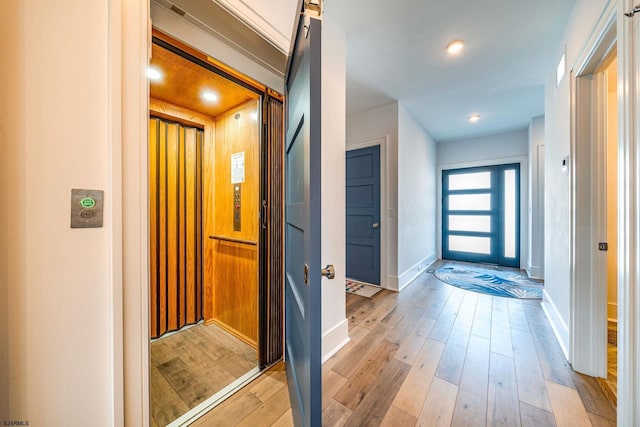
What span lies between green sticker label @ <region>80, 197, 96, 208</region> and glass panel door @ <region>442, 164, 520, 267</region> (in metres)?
5.60

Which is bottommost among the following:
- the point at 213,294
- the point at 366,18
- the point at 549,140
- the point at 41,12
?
the point at 213,294

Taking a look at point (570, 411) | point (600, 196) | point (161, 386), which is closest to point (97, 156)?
point (161, 386)

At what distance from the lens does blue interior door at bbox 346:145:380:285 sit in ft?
10.8

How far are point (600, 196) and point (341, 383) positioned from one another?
2.14 meters

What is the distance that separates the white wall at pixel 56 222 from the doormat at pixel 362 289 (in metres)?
2.69

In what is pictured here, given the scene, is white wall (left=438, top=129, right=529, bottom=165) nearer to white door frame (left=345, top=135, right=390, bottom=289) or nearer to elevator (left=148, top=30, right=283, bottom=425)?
white door frame (left=345, top=135, right=390, bottom=289)

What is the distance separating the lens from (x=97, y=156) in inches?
26.2

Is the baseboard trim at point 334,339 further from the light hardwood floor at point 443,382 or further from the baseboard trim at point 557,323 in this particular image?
the baseboard trim at point 557,323

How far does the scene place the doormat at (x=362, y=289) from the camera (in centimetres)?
301

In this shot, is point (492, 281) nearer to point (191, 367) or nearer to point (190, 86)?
point (191, 367)

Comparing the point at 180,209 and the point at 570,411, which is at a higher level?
the point at 180,209

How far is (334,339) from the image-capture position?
1.78 meters

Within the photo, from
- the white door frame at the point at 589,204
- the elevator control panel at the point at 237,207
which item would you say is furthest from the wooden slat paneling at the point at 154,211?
the white door frame at the point at 589,204

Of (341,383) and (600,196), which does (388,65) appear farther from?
(341,383)
